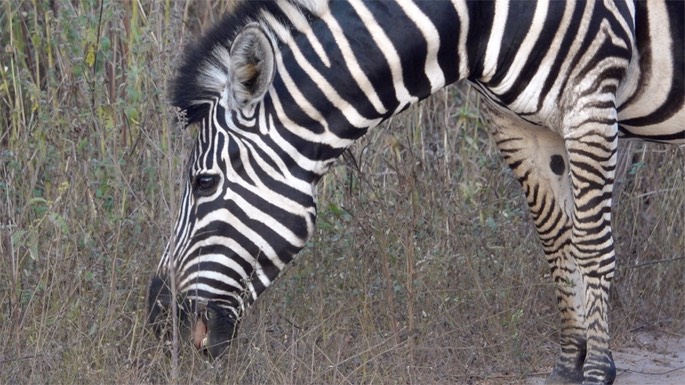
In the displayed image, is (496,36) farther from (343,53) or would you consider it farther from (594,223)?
(594,223)

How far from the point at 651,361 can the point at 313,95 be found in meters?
2.45

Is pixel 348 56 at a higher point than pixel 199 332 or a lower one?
higher

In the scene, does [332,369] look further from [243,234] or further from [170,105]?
[170,105]

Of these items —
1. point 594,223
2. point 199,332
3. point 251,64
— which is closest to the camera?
point 251,64

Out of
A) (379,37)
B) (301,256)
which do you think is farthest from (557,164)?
(301,256)

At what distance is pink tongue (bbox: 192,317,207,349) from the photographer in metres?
4.27

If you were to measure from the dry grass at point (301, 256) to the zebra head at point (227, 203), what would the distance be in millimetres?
→ 194

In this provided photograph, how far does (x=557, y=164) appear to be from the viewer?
4.86 metres

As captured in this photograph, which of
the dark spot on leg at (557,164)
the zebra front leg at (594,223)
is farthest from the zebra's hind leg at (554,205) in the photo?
the zebra front leg at (594,223)

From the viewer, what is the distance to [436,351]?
16.3 feet

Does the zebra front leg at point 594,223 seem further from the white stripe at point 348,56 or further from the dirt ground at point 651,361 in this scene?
the white stripe at point 348,56

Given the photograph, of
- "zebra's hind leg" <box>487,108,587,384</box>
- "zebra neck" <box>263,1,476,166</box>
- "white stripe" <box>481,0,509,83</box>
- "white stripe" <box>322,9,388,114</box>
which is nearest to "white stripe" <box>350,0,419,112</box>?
"zebra neck" <box>263,1,476,166</box>

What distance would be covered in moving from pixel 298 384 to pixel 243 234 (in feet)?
2.22

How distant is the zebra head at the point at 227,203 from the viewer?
4258 millimetres
